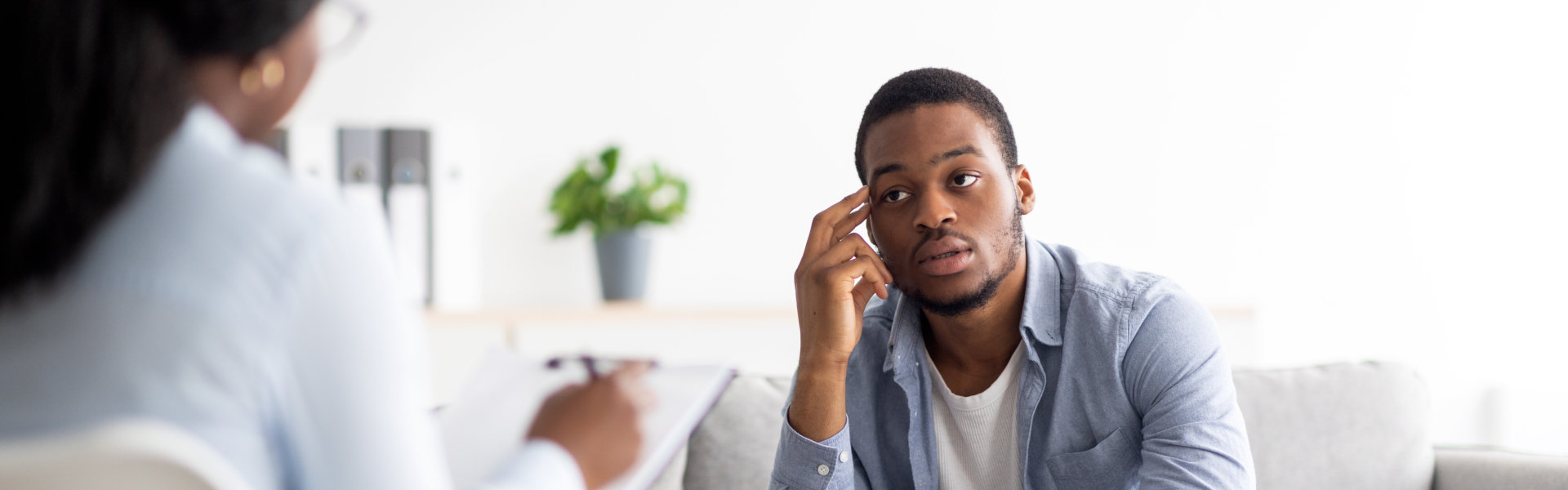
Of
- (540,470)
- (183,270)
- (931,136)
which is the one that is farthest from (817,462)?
(183,270)

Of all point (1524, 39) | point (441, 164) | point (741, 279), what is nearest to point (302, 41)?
point (441, 164)

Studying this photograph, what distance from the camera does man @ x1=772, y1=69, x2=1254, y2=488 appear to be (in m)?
1.38

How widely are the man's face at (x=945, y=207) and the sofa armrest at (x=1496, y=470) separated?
33.8 inches

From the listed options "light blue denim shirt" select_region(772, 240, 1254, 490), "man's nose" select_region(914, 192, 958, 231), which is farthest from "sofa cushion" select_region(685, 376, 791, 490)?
"man's nose" select_region(914, 192, 958, 231)

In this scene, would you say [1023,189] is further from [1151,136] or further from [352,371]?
[1151,136]

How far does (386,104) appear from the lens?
306 cm

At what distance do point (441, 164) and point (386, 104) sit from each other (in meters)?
0.42

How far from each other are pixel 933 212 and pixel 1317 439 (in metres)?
0.83

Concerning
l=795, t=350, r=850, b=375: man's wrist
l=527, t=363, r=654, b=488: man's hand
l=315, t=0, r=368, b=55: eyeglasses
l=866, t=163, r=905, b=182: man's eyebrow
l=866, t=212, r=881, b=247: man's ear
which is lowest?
l=795, t=350, r=850, b=375: man's wrist

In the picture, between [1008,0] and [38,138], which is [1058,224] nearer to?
[1008,0]

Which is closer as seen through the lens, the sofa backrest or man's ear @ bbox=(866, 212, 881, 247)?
man's ear @ bbox=(866, 212, 881, 247)

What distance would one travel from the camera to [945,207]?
4.62 feet

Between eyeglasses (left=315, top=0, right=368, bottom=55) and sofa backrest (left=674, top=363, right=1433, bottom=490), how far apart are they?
114 cm

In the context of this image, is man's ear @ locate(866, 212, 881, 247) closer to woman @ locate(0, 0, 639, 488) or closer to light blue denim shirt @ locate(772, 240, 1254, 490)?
light blue denim shirt @ locate(772, 240, 1254, 490)
